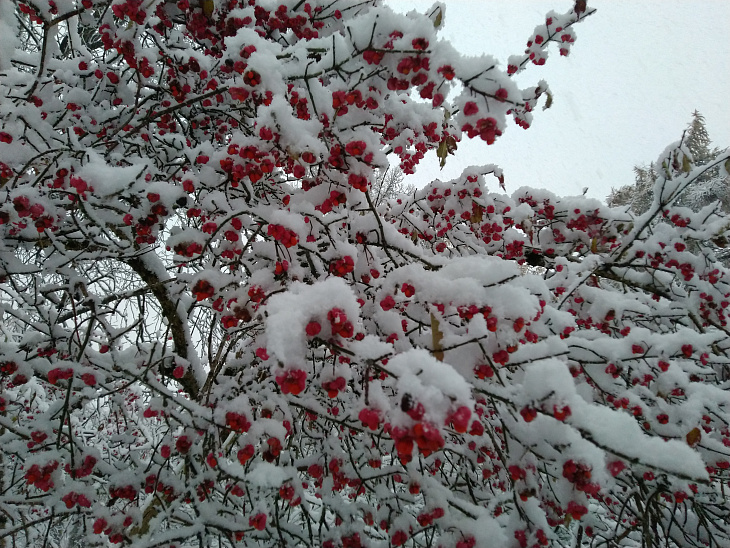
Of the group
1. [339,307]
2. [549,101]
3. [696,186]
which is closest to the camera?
[339,307]

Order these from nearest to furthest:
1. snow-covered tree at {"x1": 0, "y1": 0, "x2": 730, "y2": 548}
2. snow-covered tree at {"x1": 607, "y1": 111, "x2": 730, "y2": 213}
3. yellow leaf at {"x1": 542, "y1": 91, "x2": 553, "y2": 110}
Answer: snow-covered tree at {"x1": 0, "y1": 0, "x2": 730, "y2": 548}, yellow leaf at {"x1": 542, "y1": 91, "x2": 553, "y2": 110}, snow-covered tree at {"x1": 607, "y1": 111, "x2": 730, "y2": 213}

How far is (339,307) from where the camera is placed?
127 cm

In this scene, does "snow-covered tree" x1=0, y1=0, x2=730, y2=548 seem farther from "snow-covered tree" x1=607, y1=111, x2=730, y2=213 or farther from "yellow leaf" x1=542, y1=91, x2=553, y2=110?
"snow-covered tree" x1=607, y1=111, x2=730, y2=213

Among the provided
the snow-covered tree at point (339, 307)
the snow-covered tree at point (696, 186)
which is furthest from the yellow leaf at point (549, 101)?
the snow-covered tree at point (696, 186)

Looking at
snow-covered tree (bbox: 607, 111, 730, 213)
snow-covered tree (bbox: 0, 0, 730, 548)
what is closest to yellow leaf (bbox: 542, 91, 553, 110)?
snow-covered tree (bbox: 0, 0, 730, 548)

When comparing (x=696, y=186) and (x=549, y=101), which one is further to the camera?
(x=696, y=186)

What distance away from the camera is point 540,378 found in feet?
4.04

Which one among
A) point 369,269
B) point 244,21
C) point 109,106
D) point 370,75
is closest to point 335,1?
point 244,21

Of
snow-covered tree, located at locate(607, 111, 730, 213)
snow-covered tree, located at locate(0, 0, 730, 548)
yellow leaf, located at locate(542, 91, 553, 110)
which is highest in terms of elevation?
snow-covered tree, located at locate(607, 111, 730, 213)

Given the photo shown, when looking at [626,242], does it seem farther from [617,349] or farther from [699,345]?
[617,349]

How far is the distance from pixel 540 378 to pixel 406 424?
1.68ft

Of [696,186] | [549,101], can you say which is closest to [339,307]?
[549,101]

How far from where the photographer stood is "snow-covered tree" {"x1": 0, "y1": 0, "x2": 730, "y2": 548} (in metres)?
1.33

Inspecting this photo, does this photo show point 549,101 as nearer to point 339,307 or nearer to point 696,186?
point 339,307
